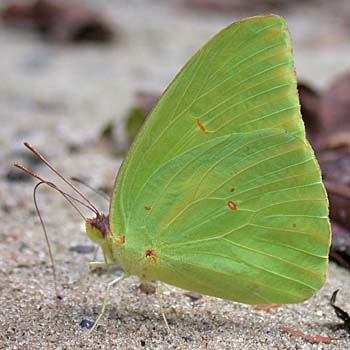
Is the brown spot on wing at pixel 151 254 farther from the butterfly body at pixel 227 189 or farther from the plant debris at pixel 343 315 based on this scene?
the plant debris at pixel 343 315

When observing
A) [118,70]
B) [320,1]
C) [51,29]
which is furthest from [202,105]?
[320,1]

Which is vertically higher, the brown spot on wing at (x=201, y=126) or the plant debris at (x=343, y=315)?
the brown spot on wing at (x=201, y=126)

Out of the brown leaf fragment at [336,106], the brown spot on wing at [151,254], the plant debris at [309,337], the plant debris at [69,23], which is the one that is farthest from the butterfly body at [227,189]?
the plant debris at [69,23]

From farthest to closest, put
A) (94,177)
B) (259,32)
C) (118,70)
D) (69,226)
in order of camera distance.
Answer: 1. (118,70)
2. (94,177)
3. (69,226)
4. (259,32)

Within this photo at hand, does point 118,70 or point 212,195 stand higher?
point 212,195

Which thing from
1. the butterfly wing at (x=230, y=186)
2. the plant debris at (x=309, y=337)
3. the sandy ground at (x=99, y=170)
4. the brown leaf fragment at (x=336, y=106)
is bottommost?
the sandy ground at (x=99, y=170)

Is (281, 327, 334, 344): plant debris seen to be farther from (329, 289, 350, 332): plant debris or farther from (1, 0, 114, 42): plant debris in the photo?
(1, 0, 114, 42): plant debris

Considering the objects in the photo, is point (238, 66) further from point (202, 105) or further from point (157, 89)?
point (157, 89)
